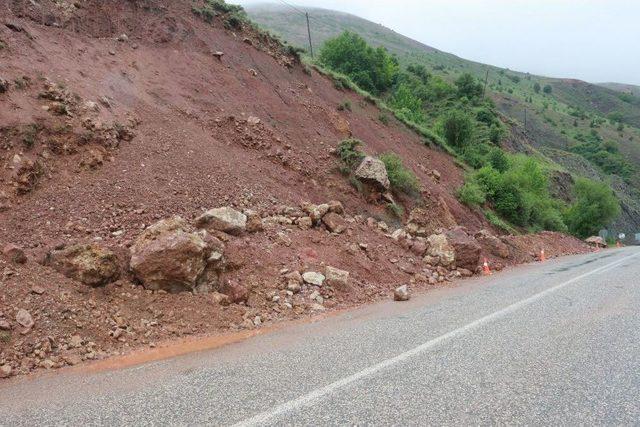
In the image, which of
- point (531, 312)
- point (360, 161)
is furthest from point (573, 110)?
point (531, 312)

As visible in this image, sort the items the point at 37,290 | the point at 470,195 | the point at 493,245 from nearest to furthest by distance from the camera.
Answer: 1. the point at 37,290
2. the point at 493,245
3. the point at 470,195

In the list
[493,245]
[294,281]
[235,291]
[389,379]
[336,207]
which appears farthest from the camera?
[493,245]

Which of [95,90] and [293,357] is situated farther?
[95,90]

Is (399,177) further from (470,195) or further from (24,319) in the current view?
(24,319)

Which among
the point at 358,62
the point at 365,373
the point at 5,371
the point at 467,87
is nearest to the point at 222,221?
the point at 5,371

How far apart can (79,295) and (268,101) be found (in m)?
11.8

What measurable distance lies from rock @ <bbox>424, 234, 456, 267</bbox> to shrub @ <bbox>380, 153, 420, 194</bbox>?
360cm

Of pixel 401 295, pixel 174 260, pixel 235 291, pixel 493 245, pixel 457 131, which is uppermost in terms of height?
pixel 457 131

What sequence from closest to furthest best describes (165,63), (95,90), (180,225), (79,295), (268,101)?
(79,295)
(180,225)
(95,90)
(165,63)
(268,101)

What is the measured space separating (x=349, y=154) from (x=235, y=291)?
8.90m

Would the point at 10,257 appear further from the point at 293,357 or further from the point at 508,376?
the point at 508,376

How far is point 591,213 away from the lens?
42969mm

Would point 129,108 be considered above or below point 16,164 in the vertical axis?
above

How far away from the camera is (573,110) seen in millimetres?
113188
